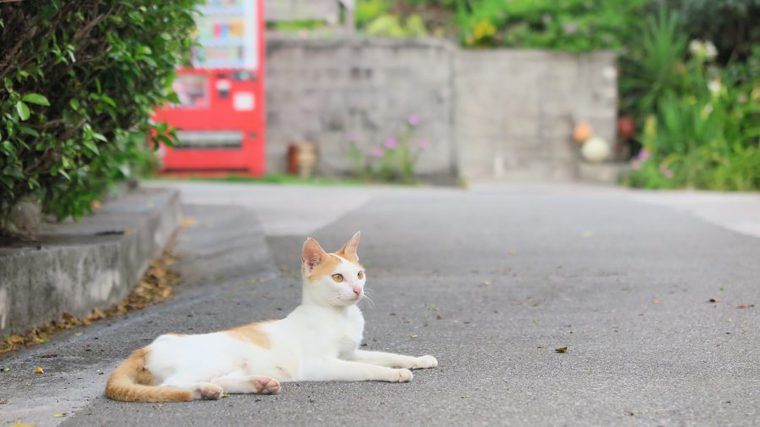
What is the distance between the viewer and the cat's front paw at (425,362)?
4.61 m

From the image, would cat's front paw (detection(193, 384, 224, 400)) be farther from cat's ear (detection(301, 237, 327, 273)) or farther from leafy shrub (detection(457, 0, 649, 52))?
leafy shrub (detection(457, 0, 649, 52))

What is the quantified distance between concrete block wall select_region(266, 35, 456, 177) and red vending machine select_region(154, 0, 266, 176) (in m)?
1.25

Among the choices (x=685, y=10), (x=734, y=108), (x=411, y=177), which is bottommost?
(x=411, y=177)

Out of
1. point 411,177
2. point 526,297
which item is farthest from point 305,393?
point 411,177

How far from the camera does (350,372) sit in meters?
4.32

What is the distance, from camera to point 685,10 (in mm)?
17656

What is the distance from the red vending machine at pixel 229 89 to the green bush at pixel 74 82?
7.76 metres

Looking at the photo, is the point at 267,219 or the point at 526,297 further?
the point at 267,219

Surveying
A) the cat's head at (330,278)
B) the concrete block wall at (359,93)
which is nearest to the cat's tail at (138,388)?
the cat's head at (330,278)

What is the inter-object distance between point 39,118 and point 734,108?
1210 cm

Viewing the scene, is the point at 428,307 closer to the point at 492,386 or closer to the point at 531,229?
the point at 492,386

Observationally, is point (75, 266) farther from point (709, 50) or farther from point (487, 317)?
point (709, 50)

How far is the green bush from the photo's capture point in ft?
17.7

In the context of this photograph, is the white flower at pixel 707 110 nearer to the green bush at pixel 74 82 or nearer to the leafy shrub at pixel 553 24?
the leafy shrub at pixel 553 24
